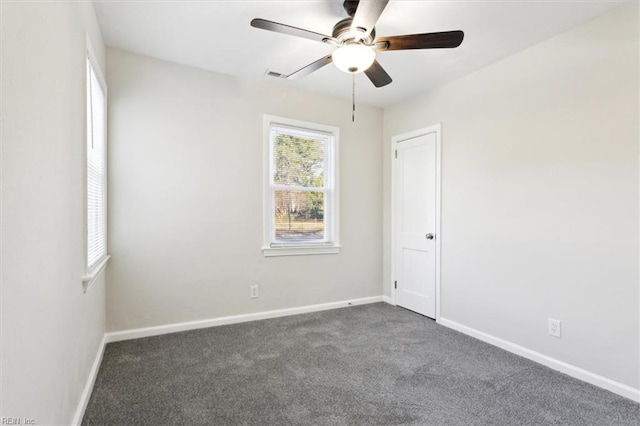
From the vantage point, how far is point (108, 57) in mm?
2932

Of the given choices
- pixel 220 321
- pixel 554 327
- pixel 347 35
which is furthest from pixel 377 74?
pixel 220 321

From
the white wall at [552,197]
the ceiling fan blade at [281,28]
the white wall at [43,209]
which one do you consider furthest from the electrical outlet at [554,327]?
the white wall at [43,209]

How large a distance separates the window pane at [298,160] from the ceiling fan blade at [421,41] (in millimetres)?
1904

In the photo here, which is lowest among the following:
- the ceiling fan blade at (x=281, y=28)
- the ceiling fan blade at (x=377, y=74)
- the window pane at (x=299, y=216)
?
the window pane at (x=299, y=216)

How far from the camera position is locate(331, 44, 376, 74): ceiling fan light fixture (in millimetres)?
2053

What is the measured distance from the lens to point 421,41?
79.0 inches

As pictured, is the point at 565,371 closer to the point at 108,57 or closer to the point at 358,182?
the point at 358,182

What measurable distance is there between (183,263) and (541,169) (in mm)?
3288

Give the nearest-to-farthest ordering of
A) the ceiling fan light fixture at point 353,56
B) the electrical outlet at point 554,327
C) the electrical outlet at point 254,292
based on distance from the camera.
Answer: the ceiling fan light fixture at point 353,56 < the electrical outlet at point 554,327 < the electrical outlet at point 254,292

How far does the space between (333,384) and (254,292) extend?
156 centimetres

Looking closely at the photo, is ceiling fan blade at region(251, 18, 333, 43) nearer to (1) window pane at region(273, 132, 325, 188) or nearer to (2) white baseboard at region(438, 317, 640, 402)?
(1) window pane at region(273, 132, 325, 188)

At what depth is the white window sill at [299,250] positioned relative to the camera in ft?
12.1

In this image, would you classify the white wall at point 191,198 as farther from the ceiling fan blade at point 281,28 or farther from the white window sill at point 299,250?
the ceiling fan blade at point 281,28

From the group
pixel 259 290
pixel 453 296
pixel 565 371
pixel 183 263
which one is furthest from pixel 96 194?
pixel 565 371
